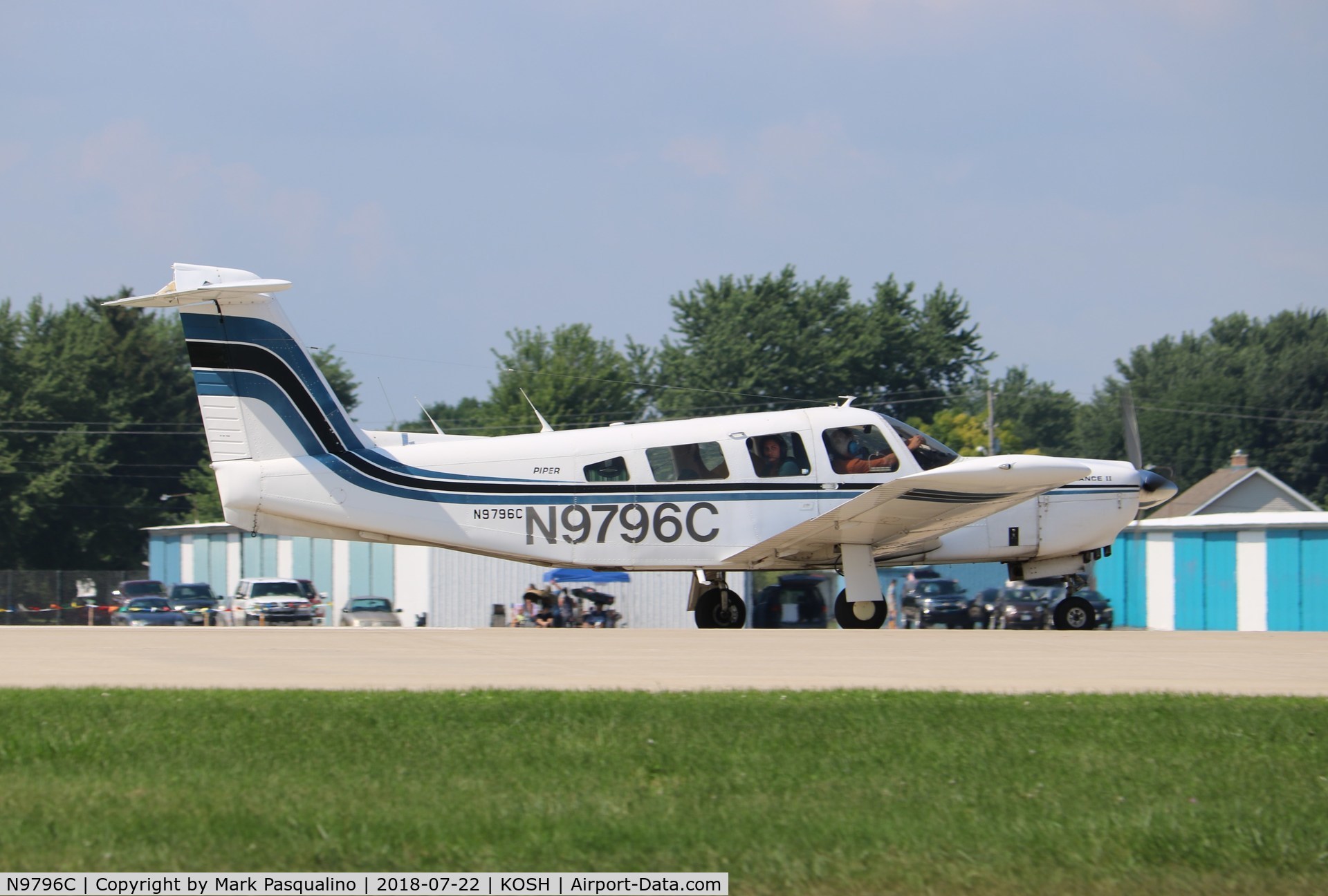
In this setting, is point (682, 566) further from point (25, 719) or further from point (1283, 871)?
point (1283, 871)

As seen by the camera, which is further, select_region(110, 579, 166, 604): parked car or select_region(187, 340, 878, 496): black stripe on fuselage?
select_region(110, 579, 166, 604): parked car

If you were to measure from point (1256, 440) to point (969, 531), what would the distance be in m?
72.5

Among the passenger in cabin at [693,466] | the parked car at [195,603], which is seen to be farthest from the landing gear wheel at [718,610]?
the parked car at [195,603]

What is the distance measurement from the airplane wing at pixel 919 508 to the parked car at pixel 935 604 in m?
19.9

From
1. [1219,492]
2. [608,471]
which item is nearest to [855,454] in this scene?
[608,471]

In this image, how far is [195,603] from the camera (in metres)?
37.4

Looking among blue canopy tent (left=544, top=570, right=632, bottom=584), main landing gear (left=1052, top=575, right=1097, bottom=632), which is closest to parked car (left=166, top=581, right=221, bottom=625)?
blue canopy tent (left=544, top=570, right=632, bottom=584)

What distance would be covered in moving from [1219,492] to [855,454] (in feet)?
145

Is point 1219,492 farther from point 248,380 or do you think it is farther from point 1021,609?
point 248,380

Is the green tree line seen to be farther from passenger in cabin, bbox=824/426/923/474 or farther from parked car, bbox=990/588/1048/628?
passenger in cabin, bbox=824/426/923/474

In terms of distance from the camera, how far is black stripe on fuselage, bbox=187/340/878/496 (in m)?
16.6

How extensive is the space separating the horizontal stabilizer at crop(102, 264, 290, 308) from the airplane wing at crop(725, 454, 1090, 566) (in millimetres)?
6537

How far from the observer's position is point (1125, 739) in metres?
7.88

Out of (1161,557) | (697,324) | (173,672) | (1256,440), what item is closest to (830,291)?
(697,324)
